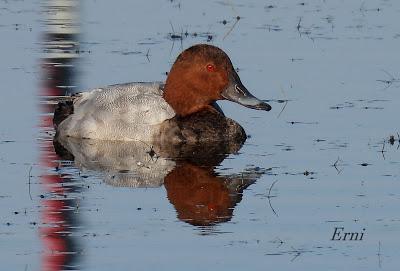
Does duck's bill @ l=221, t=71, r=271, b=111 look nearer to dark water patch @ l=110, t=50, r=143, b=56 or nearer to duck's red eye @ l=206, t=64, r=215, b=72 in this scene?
duck's red eye @ l=206, t=64, r=215, b=72

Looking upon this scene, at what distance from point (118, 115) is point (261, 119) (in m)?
1.59

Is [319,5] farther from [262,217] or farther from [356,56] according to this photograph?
[262,217]

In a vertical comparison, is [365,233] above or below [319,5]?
above

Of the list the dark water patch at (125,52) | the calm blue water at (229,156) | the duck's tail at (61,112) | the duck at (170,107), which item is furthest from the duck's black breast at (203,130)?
the dark water patch at (125,52)

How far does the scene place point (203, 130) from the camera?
48.0 feet

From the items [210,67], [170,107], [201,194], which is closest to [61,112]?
[170,107]

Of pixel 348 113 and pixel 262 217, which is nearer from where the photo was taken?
pixel 262 217

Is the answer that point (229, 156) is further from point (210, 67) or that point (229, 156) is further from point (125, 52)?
point (125, 52)

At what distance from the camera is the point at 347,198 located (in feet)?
38.5

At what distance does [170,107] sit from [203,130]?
1.29ft

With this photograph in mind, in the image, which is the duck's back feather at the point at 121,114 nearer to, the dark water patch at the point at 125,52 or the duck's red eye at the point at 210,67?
the duck's red eye at the point at 210,67

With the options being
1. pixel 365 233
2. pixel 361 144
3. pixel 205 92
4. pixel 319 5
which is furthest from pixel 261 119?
pixel 319 5

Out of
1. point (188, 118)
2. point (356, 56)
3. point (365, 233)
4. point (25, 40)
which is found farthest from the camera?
point (25, 40)

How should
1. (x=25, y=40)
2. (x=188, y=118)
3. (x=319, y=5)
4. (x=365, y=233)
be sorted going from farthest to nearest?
(x=319, y=5) → (x=25, y=40) → (x=188, y=118) → (x=365, y=233)
